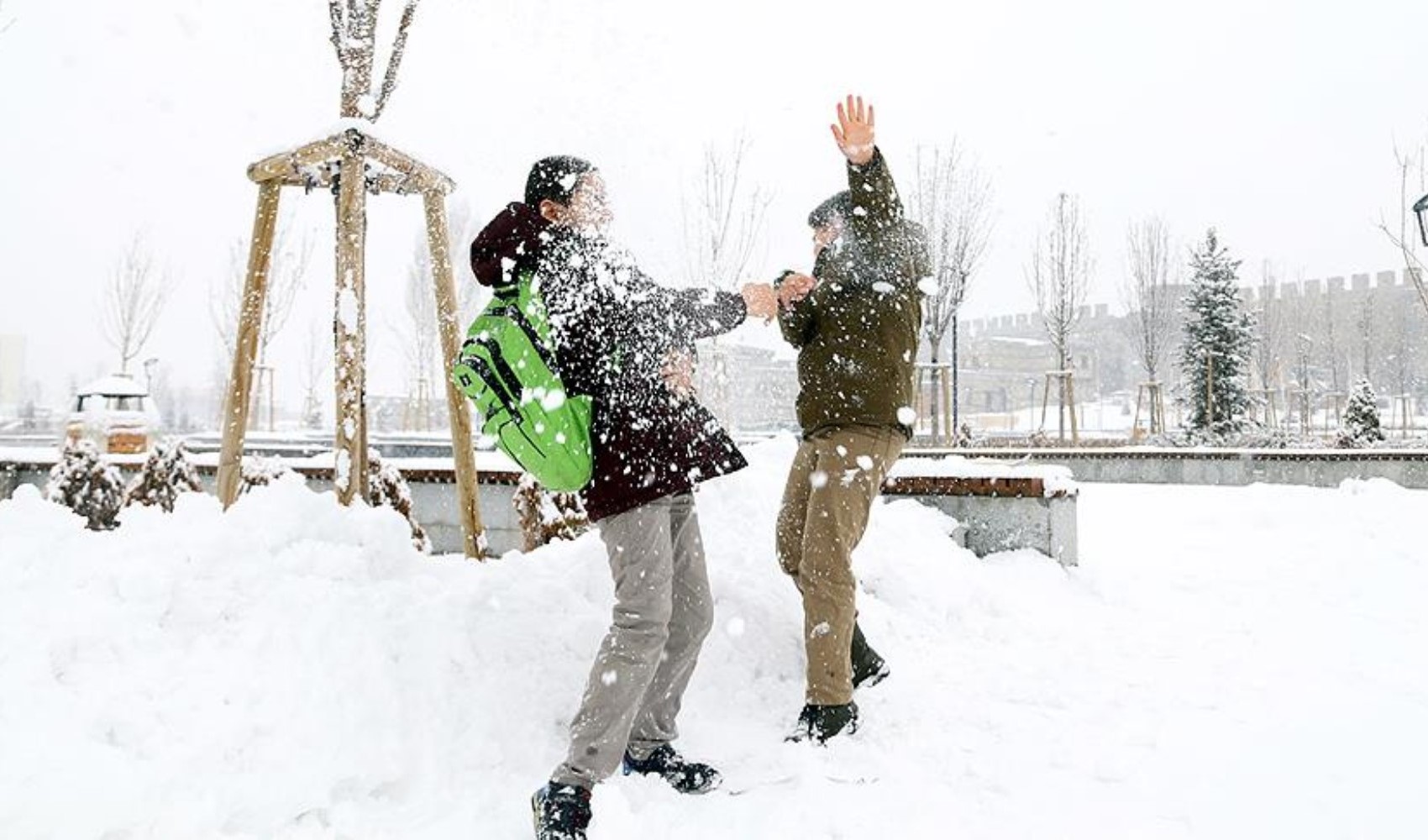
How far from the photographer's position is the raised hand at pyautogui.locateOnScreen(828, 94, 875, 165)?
298cm

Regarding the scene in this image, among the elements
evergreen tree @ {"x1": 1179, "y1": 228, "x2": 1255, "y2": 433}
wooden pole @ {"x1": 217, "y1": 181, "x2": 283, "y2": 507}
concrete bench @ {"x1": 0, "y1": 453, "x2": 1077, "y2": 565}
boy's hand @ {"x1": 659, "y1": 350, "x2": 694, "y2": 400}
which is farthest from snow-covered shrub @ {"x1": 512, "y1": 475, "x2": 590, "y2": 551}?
evergreen tree @ {"x1": 1179, "y1": 228, "x2": 1255, "y2": 433}

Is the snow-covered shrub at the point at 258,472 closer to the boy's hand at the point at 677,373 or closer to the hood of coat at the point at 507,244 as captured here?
the hood of coat at the point at 507,244

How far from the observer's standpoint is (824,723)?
2.93 m

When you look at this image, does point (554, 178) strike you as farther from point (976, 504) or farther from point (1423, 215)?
point (1423, 215)

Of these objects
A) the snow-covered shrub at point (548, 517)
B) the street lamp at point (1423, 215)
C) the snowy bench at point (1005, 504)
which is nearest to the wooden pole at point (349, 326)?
the snow-covered shrub at point (548, 517)

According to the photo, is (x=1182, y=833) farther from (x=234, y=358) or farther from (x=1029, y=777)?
(x=234, y=358)

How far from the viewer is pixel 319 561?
3.15 m

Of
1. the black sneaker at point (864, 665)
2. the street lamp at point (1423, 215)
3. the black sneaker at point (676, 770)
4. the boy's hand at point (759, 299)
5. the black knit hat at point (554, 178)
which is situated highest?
the street lamp at point (1423, 215)

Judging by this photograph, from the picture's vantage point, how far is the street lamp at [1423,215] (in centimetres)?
762

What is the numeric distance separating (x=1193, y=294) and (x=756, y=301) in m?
24.3

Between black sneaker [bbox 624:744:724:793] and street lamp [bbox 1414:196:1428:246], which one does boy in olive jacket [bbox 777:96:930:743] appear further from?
street lamp [bbox 1414:196:1428:246]

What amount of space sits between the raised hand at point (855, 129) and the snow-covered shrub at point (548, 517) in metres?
3.49

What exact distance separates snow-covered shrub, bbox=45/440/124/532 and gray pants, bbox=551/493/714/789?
Result: 6.79 meters

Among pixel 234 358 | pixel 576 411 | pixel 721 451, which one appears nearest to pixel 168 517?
pixel 234 358
